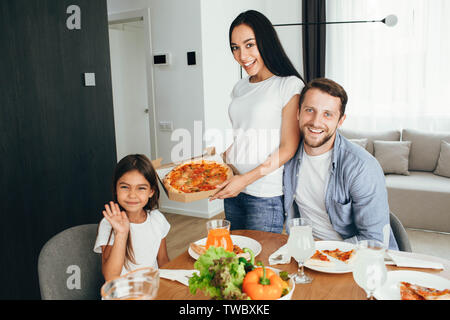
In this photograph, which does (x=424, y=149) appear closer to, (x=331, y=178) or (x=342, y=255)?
(x=331, y=178)

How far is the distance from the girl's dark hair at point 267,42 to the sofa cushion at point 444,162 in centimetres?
273

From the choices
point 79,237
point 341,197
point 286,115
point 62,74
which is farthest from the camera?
point 62,74

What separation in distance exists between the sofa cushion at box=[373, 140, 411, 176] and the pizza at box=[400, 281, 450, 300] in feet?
10.0

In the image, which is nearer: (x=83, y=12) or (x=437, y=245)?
(x=83, y=12)

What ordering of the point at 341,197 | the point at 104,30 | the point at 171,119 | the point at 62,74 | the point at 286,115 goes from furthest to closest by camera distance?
1. the point at 171,119
2. the point at 104,30
3. the point at 62,74
4. the point at 286,115
5. the point at 341,197

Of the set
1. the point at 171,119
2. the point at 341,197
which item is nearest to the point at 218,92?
the point at 171,119

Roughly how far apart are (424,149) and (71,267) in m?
3.71

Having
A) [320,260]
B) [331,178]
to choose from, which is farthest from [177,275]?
[331,178]

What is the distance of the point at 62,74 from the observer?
2320 mm

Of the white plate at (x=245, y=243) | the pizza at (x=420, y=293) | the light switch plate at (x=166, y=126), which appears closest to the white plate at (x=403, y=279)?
the pizza at (x=420, y=293)

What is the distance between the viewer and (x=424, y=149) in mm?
3873

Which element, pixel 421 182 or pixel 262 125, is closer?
pixel 262 125

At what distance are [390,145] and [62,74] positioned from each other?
319 centimetres

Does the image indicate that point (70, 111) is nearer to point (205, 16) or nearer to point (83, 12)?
point (83, 12)
